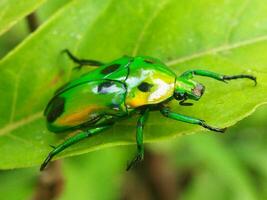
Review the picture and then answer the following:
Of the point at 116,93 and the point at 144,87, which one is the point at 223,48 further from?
the point at 116,93

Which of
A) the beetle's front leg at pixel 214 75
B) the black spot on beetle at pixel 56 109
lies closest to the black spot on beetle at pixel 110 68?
the black spot on beetle at pixel 56 109

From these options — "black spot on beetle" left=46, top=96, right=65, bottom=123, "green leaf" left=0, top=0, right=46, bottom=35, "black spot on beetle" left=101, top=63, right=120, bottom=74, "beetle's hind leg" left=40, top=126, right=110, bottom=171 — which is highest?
"green leaf" left=0, top=0, right=46, bottom=35

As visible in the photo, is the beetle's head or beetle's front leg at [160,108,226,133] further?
the beetle's head

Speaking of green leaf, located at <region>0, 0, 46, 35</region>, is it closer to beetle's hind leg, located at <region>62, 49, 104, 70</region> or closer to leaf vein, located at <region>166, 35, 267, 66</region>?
beetle's hind leg, located at <region>62, 49, 104, 70</region>

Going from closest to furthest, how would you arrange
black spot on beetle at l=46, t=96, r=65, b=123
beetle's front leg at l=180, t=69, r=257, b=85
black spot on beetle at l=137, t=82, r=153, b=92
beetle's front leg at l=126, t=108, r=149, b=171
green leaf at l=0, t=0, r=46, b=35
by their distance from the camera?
green leaf at l=0, t=0, r=46, b=35
beetle's front leg at l=126, t=108, r=149, b=171
beetle's front leg at l=180, t=69, r=257, b=85
black spot on beetle at l=46, t=96, r=65, b=123
black spot on beetle at l=137, t=82, r=153, b=92

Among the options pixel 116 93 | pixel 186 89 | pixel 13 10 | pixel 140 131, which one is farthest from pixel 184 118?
pixel 13 10

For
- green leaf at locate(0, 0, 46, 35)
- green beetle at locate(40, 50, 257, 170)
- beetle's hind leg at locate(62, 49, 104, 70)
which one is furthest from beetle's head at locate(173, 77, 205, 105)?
green leaf at locate(0, 0, 46, 35)

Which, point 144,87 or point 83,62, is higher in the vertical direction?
point 83,62

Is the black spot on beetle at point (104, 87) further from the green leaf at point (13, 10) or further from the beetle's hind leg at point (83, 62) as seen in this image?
the green leaf at point (13, 10)

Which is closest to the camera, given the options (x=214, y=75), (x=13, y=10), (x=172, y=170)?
(x=13, y=10)
